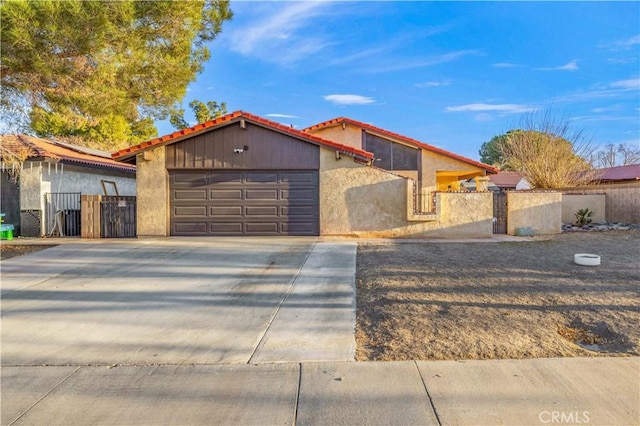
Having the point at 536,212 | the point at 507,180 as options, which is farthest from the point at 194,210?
the point at 507,180

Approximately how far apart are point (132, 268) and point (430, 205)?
10.8m

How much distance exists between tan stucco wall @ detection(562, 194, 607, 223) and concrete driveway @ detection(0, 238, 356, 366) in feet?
44.8

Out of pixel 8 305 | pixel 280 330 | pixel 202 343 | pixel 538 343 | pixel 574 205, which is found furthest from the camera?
pixel 574 205

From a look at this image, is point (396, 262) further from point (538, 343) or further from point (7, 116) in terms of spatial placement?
point (7, 116)

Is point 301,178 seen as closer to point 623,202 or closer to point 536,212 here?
point 536,212

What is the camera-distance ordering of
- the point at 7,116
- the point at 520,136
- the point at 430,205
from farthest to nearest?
Result: the point at 520,136
the point at 430,205
the point at 7,116

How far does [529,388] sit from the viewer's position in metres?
3.22

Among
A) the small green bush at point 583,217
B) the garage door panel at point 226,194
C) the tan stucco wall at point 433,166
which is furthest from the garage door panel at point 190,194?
the small green bush at point 583,217

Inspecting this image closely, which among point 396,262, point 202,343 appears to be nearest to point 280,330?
point 202,343

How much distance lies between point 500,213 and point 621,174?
25054 mm

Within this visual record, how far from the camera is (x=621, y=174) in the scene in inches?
1231

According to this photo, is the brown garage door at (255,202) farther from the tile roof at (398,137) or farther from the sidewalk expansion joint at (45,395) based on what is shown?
the sidewalk expansion joint at (45,395)

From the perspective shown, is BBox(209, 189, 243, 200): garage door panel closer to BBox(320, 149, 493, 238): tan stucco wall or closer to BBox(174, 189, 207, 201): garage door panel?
BBox(174, 189, 207, 201): garage door panel

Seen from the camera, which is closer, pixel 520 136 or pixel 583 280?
pixel 583 280
